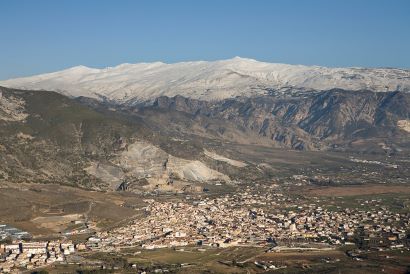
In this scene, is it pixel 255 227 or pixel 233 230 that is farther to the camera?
pixel 255 227

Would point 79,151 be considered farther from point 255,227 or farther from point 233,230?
point 233,230

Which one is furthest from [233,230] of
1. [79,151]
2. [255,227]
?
[79,151]

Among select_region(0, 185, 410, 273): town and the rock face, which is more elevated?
the rock face

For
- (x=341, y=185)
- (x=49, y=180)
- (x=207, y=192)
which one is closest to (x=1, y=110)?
(x=49, y=180)

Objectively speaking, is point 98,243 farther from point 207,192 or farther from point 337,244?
point 207,192

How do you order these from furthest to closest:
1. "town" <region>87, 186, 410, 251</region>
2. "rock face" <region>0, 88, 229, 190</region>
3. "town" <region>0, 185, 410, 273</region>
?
"rock face" <region>0, 88, 229, 190</region>, "town" <region>87, 186, 410, 251</region>, "town" <region>0, 185, 410, 273</region>

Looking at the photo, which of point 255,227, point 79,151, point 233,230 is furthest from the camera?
point 79,151

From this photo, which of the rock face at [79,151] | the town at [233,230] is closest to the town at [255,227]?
the town at [233,230]

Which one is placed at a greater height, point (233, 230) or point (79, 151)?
point (79, 151)

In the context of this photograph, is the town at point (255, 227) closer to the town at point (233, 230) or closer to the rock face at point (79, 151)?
the town at point (233, 230)

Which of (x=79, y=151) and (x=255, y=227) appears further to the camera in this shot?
(x=79, y=151)

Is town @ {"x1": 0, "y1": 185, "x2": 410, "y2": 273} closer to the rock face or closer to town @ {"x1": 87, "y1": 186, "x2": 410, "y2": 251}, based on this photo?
town @ {"x1": 87, "y1": 186, "x2": 410, "y2": 251}

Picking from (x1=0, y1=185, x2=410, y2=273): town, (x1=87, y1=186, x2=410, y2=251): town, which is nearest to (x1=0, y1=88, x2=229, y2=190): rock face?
(x1=0, y1=185, x2=410, y2=273): town

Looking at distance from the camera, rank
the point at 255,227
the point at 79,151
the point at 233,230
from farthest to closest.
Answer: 1. the point at 79,151
2. the point at 255,227
3. the point at 233,230
